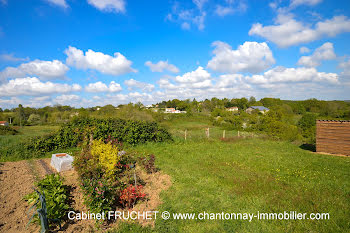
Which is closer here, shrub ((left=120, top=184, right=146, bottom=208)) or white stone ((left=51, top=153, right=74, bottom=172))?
shrub ((left=120, top=184, right=146, bottom=208))

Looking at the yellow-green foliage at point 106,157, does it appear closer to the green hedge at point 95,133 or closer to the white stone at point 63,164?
the white stone at point 63,164

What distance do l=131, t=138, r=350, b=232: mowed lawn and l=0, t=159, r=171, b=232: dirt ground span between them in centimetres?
44

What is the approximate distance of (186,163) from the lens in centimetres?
802

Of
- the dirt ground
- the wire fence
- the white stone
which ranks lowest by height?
the wire fence

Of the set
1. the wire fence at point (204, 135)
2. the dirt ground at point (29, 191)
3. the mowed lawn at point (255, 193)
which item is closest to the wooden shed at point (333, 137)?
the mowed lawn at point (255, 193)

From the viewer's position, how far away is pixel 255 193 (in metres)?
5.11

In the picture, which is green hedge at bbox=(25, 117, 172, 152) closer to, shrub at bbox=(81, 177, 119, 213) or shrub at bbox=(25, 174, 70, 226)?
shrub at bbox=(25, 174, 70, 226)

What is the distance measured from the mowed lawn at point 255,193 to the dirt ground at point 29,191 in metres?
0.44

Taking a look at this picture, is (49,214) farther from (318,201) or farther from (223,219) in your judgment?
(318,201)

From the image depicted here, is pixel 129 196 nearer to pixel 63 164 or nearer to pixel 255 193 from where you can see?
pixel 255 193

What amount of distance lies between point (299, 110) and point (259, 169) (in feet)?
205

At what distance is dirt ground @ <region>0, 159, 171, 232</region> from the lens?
11.4ft

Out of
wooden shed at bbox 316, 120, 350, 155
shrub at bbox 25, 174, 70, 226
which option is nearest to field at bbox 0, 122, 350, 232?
shrub at bbox 25, 174, 70, 226

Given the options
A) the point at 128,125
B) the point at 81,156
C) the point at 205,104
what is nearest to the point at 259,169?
the point at 81,156
